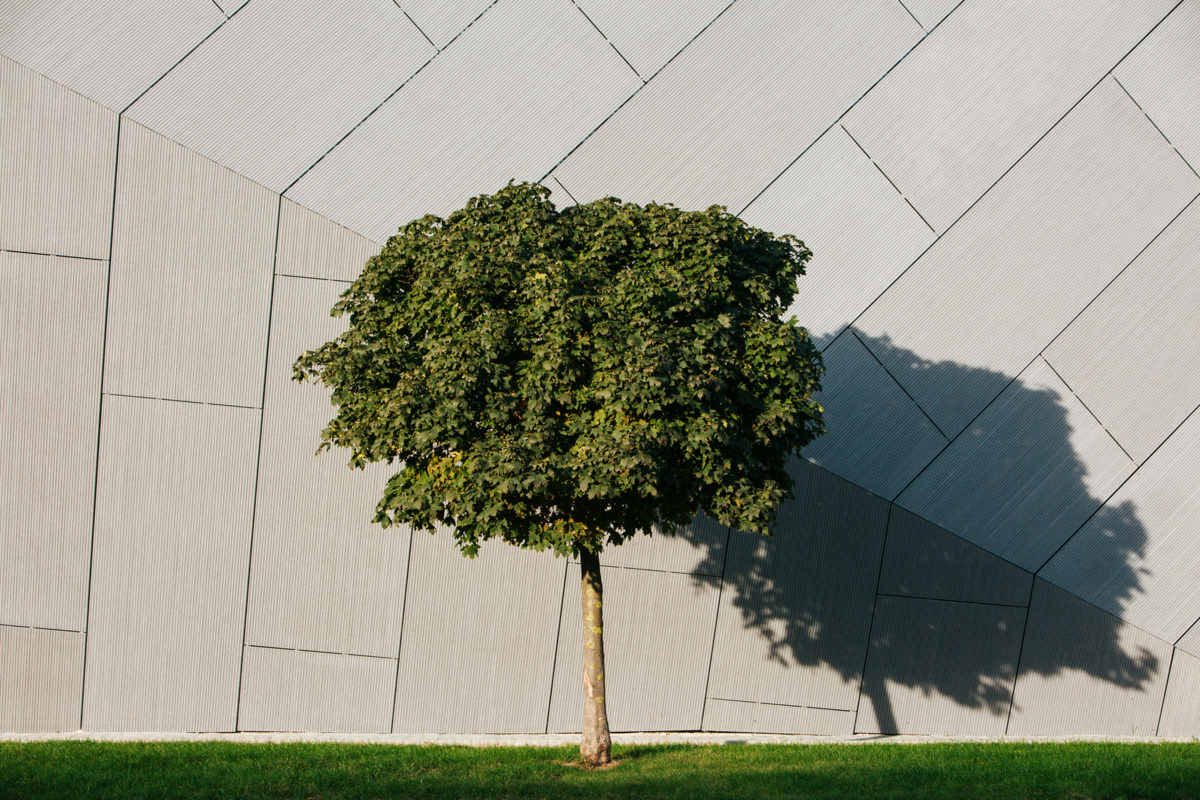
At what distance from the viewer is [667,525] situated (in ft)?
32.6

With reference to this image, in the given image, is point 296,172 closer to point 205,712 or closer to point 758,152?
point 758,152

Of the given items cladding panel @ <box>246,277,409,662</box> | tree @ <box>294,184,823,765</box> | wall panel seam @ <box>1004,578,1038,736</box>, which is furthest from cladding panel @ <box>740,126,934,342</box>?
cladding panel @ <box>246,277,409,662</box>

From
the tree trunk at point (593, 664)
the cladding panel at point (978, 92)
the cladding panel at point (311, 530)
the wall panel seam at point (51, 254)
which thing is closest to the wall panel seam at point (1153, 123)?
the cladding panel at point (978, 92)

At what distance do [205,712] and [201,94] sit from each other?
977 cm

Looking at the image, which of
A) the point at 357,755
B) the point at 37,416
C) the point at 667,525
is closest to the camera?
the point at 667,525

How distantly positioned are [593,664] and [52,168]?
36.8 feet

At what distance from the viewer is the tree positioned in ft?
29.2

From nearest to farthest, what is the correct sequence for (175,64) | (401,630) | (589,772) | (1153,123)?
(589,772) → (175,64) → (401,630) → (1153,123)

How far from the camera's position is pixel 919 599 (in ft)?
45.1

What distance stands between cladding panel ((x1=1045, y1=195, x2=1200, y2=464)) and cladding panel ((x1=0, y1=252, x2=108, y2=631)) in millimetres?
15467

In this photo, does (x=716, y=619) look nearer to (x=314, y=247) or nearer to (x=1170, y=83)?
(x=314, y=247)

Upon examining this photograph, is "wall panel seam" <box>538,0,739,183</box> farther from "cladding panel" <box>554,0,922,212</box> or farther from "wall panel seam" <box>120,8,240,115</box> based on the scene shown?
"wall panel seam" <box>120,8,240,115</box>

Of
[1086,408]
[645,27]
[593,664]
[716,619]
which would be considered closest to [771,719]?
[716,619]

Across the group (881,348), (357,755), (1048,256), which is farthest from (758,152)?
(357,755)
